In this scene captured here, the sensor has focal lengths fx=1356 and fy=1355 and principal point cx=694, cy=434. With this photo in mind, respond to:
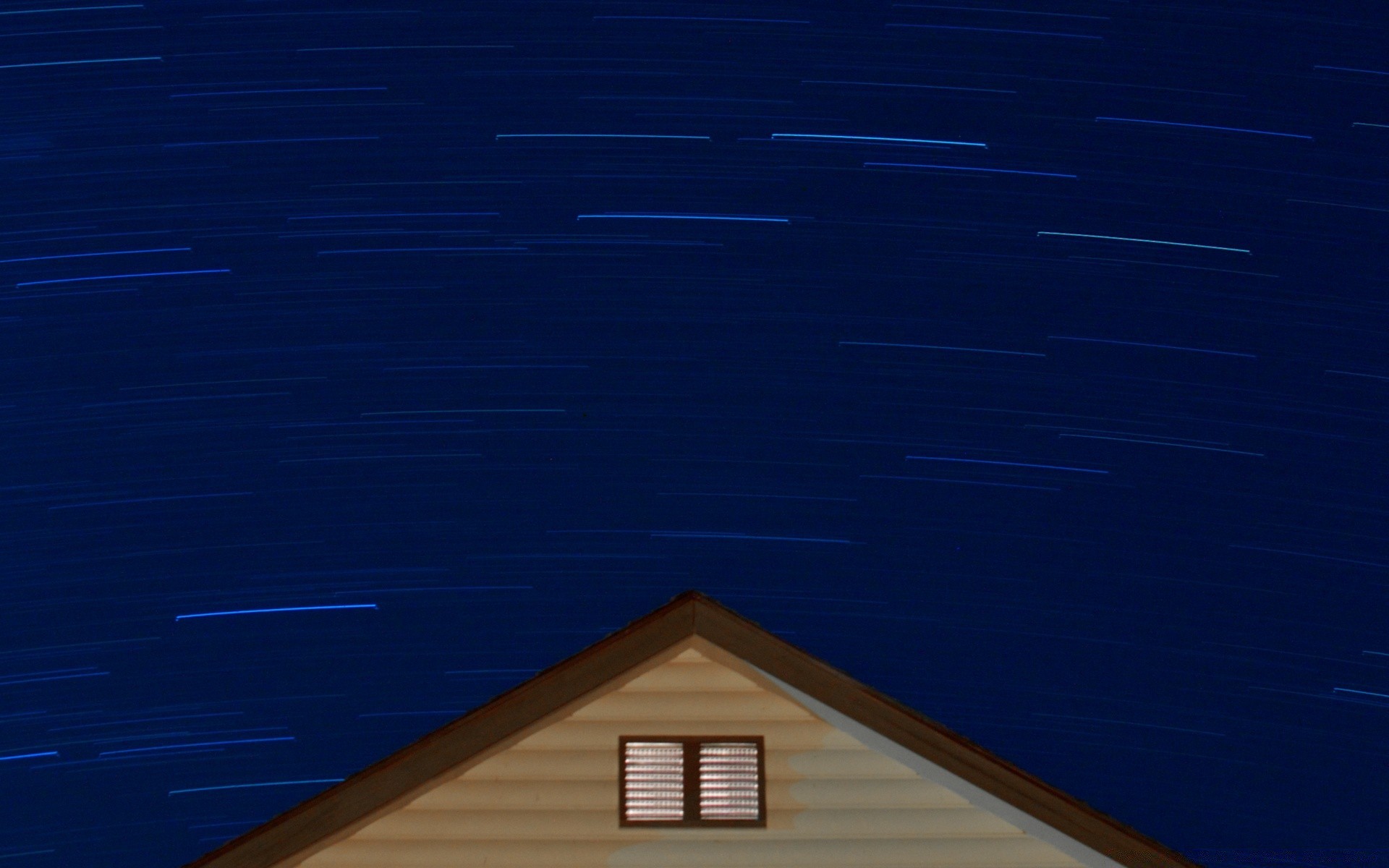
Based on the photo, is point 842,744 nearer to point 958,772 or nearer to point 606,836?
point 958,772

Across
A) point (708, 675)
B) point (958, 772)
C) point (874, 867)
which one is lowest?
point (874, 867)

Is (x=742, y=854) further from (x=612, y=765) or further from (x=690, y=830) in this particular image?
(x=612, y=765)

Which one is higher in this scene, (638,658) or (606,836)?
Answer: (638,658)

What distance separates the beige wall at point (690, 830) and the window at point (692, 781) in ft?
0.16

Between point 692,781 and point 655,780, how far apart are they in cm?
18

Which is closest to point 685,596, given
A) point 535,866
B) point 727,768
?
point 727,768

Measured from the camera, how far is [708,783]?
22.1 ft

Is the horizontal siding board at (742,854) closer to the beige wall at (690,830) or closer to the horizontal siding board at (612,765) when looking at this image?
the beige wall at (690,830)

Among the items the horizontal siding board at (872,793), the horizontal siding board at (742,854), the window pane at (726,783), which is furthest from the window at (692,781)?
the horizontal siding board at (872,793)

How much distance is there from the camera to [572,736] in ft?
22.2

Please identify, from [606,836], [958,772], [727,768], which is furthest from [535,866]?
[958,772]

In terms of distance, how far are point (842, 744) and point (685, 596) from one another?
1070mm

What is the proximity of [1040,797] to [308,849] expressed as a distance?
11.6 ft

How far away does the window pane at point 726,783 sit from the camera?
673cm
